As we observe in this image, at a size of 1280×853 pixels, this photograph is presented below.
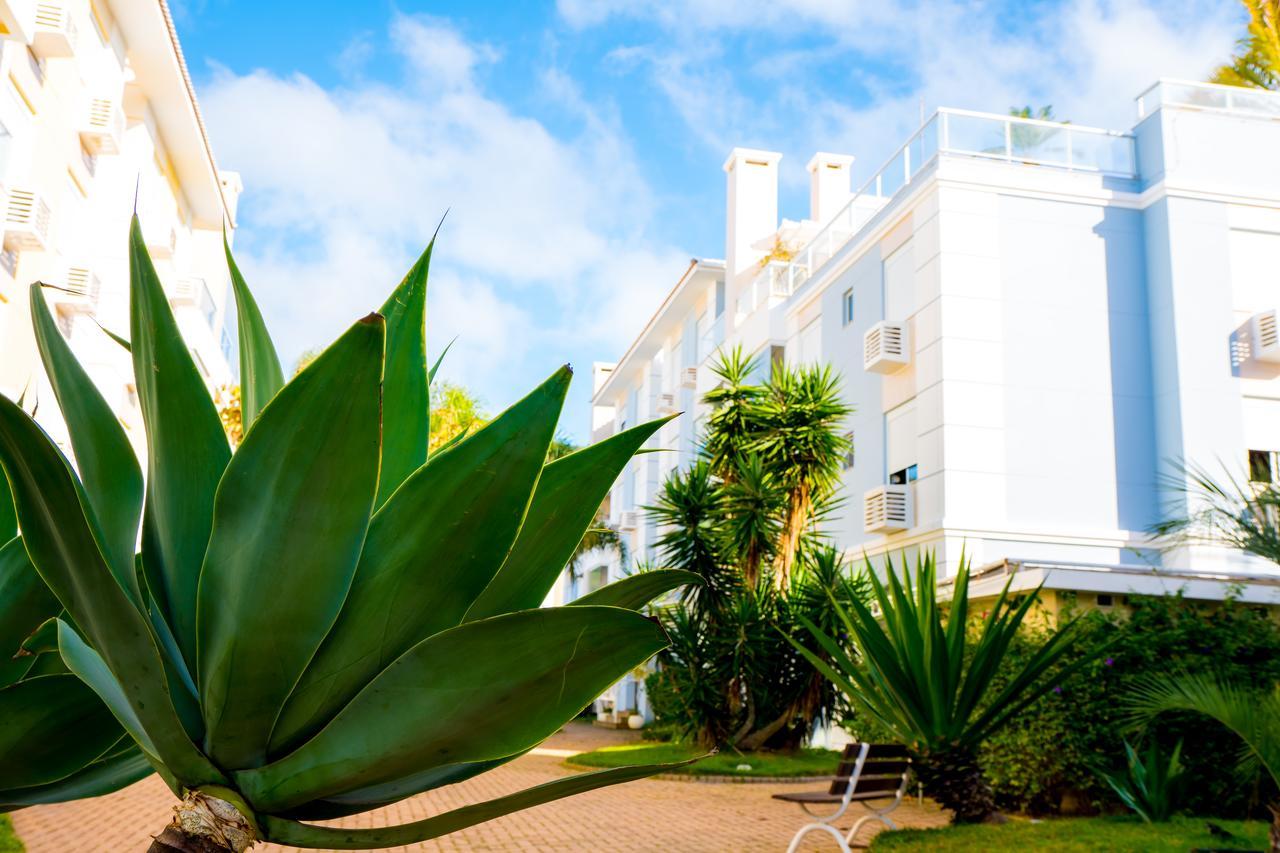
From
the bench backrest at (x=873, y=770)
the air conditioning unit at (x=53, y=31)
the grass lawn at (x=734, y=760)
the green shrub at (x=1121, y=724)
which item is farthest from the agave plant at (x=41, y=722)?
the air conditioning unit at (x=53, y=31)

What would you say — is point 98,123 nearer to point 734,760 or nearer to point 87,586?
point 734,760

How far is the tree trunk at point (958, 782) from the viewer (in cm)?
903

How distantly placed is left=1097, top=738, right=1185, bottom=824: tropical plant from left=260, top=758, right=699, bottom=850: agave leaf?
1069 cm

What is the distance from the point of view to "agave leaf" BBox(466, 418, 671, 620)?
45.5 inches

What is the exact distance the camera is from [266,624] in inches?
37.8

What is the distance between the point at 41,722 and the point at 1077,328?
69.4ft

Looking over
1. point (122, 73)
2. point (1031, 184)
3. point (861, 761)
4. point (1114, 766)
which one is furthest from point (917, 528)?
point (122, 73)

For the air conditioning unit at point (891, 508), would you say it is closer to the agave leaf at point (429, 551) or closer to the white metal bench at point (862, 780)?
the white metal bench at point (862, 780)

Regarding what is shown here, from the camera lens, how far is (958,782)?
9086 millimetres

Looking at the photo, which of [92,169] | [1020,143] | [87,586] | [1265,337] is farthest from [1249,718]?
[92,169]

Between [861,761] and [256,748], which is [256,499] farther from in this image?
[861,761]

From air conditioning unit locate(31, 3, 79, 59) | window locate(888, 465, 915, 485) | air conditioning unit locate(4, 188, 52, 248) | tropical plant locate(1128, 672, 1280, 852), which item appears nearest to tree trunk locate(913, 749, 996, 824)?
tropical plant locate(1128, 672, 1280, 852)

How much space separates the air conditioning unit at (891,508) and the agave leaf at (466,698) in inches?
788

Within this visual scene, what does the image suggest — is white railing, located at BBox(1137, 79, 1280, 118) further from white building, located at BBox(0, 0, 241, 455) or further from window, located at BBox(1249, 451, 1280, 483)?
white building, located at BBox(0, 0, 241, 455)
